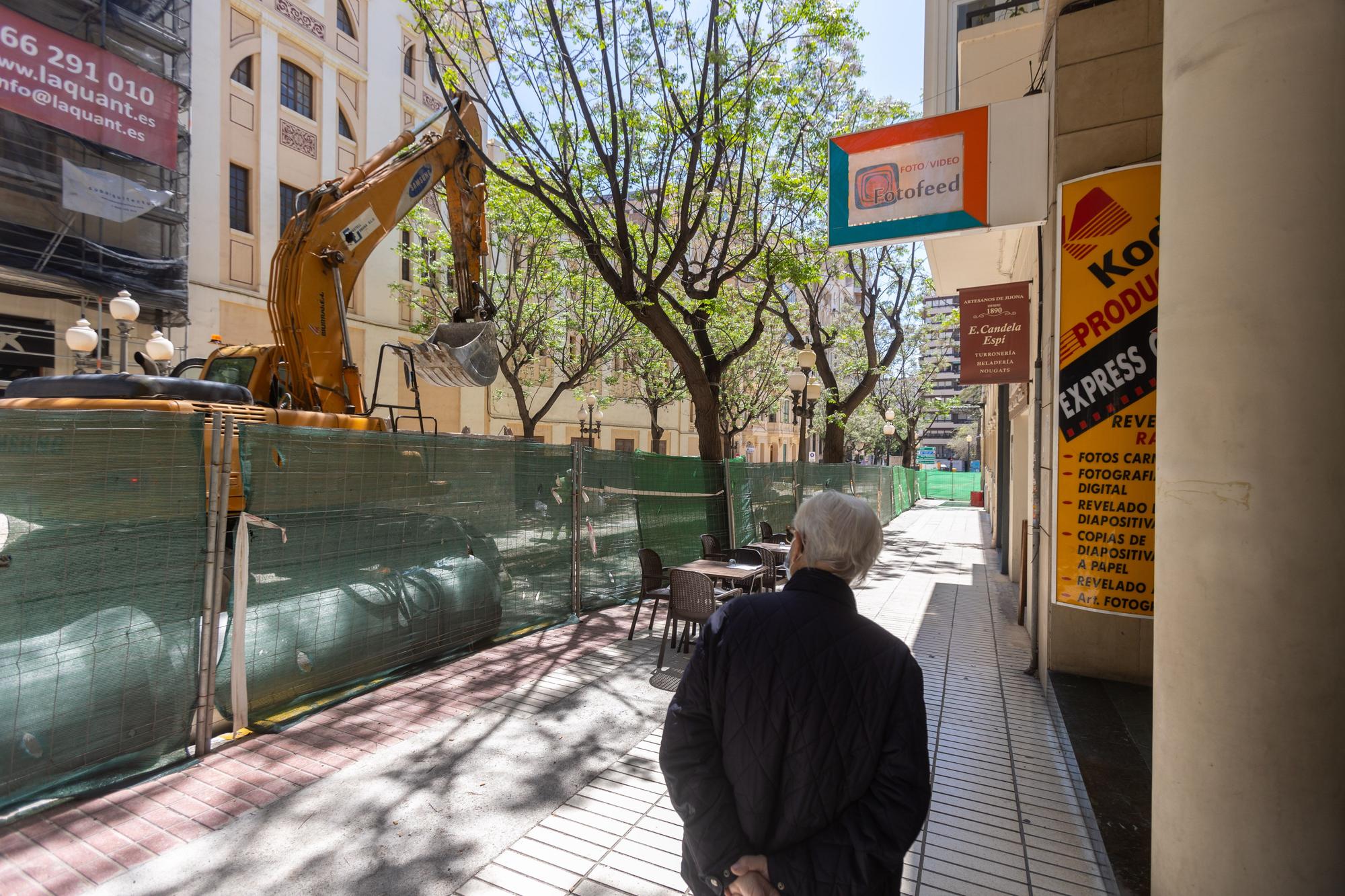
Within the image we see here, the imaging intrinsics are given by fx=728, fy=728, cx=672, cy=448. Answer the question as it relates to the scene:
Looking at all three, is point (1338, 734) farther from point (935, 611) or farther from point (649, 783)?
point (935, 611)

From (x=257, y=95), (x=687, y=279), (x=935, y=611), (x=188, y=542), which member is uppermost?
(x=257, y=95)

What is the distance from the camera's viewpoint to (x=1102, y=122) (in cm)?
536

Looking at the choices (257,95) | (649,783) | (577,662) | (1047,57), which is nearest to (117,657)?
(649,783)

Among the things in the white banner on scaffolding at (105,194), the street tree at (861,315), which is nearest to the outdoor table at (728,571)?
the street tree at (861,315)

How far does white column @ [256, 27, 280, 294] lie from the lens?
64.2 ft

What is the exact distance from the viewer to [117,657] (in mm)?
3793

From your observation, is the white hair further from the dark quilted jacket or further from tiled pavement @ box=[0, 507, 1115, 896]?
tiled pavement @ box=[0, 507, 1115, 896]

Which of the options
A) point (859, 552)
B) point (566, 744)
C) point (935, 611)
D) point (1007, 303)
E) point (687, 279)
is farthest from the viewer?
point (687, 279)

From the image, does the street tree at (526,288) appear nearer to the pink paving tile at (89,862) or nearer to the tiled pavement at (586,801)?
the tiled pavement at (586,801)

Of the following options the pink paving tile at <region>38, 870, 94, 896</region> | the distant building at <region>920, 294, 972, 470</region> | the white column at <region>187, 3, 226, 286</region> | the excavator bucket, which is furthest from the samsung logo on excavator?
the distant building at <region>920, 294, 972, 470</region>

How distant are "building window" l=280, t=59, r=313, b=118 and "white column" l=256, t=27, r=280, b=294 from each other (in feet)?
1.38

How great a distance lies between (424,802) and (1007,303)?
735 centimetres

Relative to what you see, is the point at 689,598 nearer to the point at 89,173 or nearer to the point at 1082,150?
the point at 1082,150

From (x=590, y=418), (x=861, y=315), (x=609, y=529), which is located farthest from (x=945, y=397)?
(x=609, y=529)
